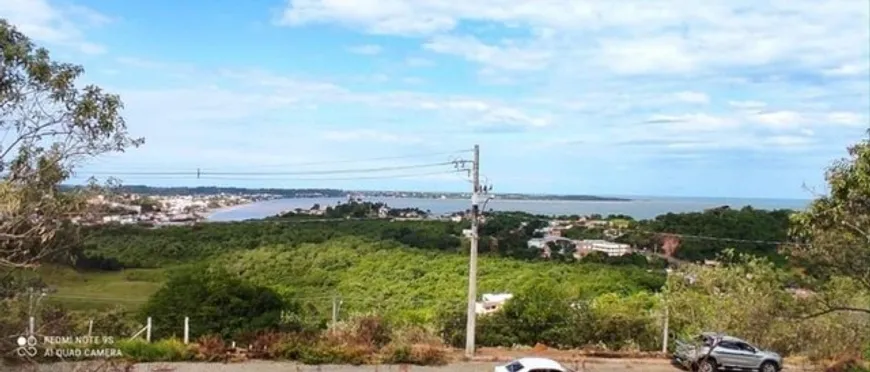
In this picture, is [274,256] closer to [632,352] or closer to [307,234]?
[307,234]

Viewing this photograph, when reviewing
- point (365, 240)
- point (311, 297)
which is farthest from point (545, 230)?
point (311, 297)

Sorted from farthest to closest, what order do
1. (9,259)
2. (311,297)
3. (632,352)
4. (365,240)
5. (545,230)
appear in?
(545,230) < (365,240) < (311,297) < (632,352) < (9,259)

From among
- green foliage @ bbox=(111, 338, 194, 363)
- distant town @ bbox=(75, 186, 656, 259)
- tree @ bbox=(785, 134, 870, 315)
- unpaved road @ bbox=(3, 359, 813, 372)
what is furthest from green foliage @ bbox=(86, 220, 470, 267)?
tree @ bbox=(785, 134, 870, 315)

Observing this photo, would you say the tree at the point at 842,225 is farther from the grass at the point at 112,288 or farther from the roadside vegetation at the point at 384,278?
the grass at the point at 112,288

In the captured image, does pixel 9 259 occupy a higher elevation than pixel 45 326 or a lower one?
higher

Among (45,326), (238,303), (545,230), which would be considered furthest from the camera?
(545,230)

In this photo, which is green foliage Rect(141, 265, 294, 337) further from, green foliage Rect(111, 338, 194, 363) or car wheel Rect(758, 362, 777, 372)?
car wheel Rect(758, 362, 777, 372)

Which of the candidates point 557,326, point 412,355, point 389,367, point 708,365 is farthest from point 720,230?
point 389,367

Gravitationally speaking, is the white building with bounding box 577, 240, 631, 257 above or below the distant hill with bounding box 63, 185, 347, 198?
below
